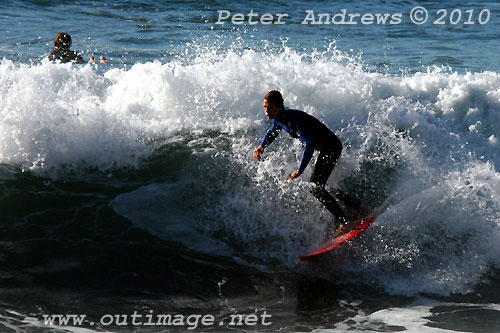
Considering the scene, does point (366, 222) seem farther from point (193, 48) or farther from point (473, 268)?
point (193, 48)

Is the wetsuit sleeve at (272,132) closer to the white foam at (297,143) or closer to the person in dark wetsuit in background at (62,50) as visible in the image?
the white foam at (297,143)

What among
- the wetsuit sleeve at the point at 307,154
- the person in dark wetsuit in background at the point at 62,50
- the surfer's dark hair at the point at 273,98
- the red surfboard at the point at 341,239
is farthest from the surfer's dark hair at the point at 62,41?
the red surfboard at the point at 341,239

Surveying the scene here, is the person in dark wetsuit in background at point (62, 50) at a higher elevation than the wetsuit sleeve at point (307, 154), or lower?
higher

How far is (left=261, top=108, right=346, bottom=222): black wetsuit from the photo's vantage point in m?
6.52

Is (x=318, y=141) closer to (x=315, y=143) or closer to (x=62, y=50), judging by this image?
(x=315, y=143)

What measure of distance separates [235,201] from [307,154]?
59.0 inches

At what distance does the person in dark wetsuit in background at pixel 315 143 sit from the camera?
650 cm

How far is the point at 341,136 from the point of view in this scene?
8320 mm

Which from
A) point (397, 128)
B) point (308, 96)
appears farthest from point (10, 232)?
point (397, 128)

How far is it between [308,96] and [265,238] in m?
3.17

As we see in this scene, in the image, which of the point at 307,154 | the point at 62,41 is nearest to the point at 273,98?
the point at 307,154

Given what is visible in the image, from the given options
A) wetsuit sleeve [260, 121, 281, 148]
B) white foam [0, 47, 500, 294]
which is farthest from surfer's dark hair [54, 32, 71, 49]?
wetsuit sleeve [260, 121, 281, 148]

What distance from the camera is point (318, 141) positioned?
6.71 metres

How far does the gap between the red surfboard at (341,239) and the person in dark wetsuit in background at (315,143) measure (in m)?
0.13
